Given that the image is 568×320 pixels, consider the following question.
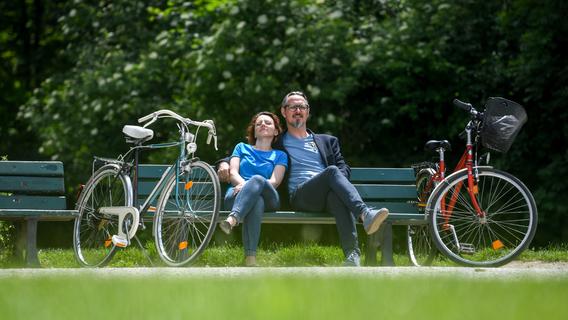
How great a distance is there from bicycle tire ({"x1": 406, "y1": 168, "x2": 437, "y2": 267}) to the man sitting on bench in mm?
656

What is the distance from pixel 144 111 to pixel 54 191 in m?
5.41

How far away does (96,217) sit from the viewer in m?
7.31

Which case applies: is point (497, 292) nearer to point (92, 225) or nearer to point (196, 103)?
point (92, 225)

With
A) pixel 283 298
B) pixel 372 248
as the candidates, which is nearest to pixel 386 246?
pixel 372 248

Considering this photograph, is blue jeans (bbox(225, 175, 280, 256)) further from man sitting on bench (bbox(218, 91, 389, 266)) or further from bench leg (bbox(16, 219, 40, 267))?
bench leg (bbox(16, 219, 40, 267))

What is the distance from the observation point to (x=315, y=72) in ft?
40.0

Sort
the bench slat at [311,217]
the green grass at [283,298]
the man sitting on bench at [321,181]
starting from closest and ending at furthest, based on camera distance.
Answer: the green grass at [283,298] < the man sitting on bench at [321,181] < the bench slat at [311,217]

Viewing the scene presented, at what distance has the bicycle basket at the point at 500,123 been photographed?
6.92 metres

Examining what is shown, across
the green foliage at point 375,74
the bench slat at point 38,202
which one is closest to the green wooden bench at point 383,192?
the bench slat at point 38,202

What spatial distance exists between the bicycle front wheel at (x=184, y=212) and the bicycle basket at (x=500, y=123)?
1.83m

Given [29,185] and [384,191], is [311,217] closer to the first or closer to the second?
[384,191]

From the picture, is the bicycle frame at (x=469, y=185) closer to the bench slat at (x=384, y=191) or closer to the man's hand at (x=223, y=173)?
the bench slat at (x=384, y=191)

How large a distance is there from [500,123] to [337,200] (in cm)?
118

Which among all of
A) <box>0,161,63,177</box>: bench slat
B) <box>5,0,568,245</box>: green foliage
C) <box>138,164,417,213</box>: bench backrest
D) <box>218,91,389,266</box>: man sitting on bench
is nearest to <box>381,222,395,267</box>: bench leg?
<box>218,91,389,266</box>: man sitting on bench
